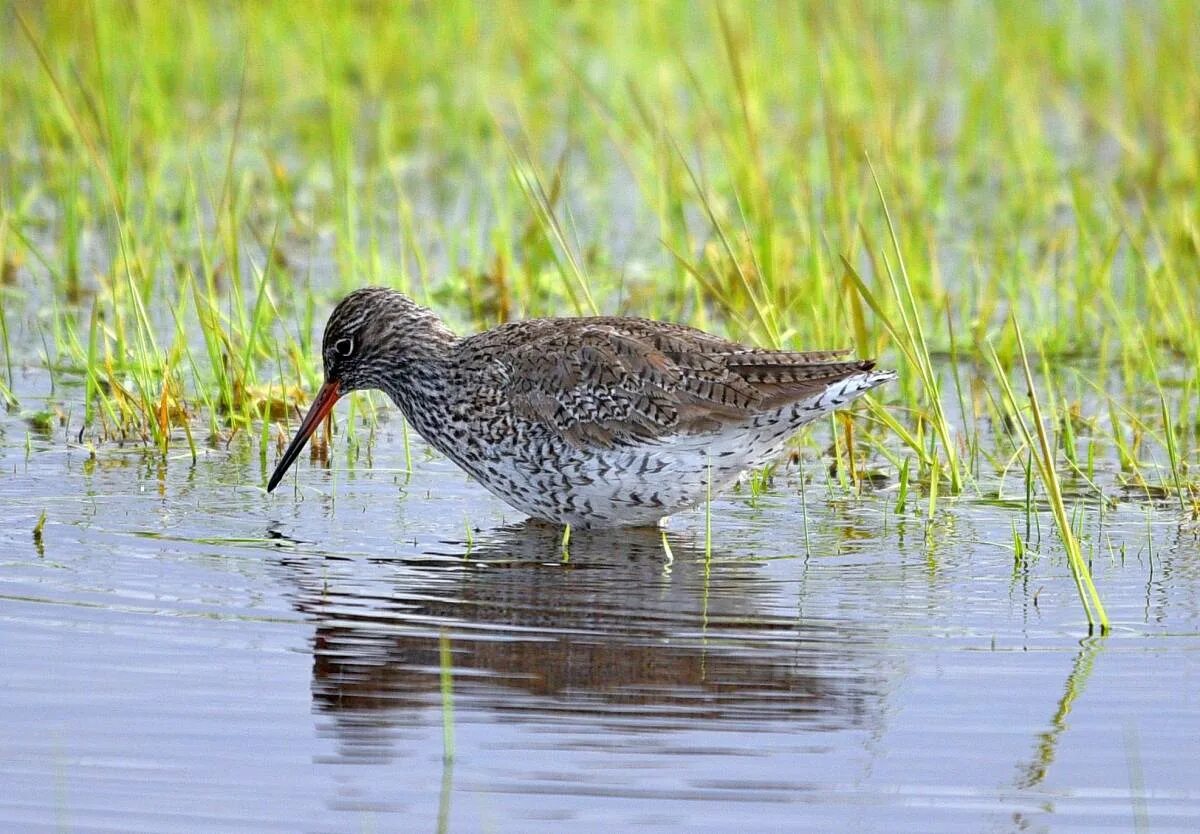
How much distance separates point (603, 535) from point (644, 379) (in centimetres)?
61

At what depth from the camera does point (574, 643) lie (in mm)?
5672

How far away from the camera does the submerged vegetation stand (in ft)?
27.0

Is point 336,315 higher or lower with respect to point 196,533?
higher

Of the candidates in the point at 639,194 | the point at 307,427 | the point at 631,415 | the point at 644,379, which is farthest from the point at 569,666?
the point at 639,194

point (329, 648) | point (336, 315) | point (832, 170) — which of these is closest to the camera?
point (329, 648)

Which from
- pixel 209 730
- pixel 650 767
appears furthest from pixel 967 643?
pixel 209 730

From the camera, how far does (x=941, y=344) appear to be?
9719mm

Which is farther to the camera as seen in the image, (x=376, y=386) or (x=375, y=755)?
(x=376, y=386)

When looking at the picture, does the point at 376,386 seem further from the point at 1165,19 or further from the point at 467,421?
the point at 1165,19

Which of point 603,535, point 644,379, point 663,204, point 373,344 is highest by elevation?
point 663,204

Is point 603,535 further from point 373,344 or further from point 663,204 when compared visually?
point 663,204

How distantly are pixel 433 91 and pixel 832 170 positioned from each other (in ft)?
19.0

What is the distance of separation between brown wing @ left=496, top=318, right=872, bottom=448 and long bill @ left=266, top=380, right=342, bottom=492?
84 centimetres

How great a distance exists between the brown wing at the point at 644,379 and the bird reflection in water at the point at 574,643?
56cm
